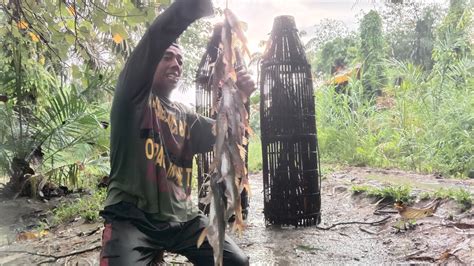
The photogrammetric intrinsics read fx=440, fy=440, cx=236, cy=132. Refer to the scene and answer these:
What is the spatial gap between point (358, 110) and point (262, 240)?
535 cm

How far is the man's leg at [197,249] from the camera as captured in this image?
232 cm

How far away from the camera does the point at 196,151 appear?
2656mm

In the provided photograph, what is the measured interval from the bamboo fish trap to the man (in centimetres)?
210

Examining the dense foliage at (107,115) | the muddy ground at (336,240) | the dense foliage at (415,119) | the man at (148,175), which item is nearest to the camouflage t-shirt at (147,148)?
the man at (148,175)

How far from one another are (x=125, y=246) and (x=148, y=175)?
37cm

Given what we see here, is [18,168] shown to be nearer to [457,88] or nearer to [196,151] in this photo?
[196,151]

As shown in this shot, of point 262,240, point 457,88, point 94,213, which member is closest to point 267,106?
point 262,240

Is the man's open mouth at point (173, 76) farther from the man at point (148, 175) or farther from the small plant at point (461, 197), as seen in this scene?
the small plant at point (461, 197)

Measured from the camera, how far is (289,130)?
4488 mm

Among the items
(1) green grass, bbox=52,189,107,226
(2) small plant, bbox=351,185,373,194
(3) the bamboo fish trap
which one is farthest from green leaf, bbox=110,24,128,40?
(2) small plant, bbox=351,185,373,194

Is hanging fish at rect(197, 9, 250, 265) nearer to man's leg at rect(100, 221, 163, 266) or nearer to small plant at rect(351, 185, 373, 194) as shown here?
man's leg at rect(100, 221, 163, 266)

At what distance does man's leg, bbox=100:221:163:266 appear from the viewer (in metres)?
2.10

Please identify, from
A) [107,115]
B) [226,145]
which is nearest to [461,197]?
[226,145]

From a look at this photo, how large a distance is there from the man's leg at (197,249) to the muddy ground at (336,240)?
109cm
